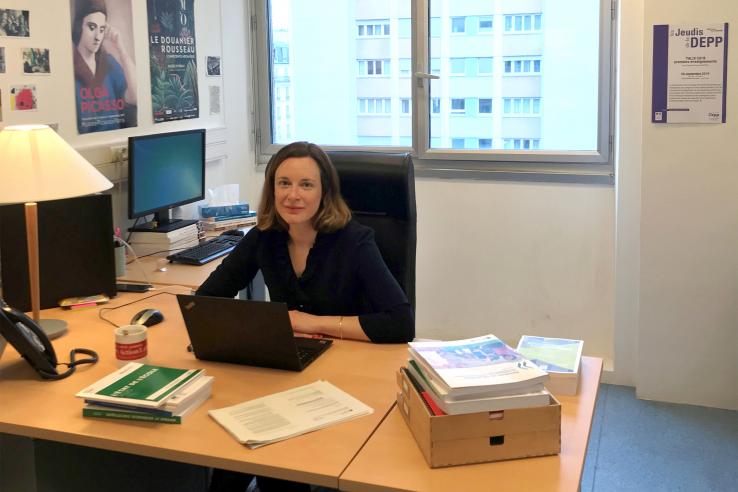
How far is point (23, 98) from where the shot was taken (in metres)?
3.06

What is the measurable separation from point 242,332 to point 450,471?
0.69m

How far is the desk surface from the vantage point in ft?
10.2

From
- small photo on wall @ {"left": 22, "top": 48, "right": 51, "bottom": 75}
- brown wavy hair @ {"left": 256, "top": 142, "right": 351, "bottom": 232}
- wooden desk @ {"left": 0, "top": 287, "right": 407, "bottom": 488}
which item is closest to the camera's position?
wooden desk @ {"left": 0, "top": 287, "right": 407, "bottom": 488}

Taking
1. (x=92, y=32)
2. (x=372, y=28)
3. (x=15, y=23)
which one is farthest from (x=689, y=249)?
(x=15, y=23)

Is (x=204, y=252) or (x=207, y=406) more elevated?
(x=204, y=252)

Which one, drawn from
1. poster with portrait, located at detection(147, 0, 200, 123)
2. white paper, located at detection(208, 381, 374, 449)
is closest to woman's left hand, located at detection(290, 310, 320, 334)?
white paper, located at detection(208, 381, 374, 449)

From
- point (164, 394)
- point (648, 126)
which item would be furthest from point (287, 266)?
point (648, 126)

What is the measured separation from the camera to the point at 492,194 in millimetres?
4258

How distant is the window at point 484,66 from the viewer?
4195mm

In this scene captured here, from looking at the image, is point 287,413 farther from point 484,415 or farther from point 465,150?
point 465,150

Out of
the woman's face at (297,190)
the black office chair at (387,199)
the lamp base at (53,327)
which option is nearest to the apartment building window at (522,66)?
the black office chair at (387,199)

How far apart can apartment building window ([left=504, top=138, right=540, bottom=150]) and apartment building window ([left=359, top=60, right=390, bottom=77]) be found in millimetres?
754

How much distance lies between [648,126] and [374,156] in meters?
1.39

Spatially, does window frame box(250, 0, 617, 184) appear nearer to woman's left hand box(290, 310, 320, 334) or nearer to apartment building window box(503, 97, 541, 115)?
apartment building window box(503, 97, 541, 115)
